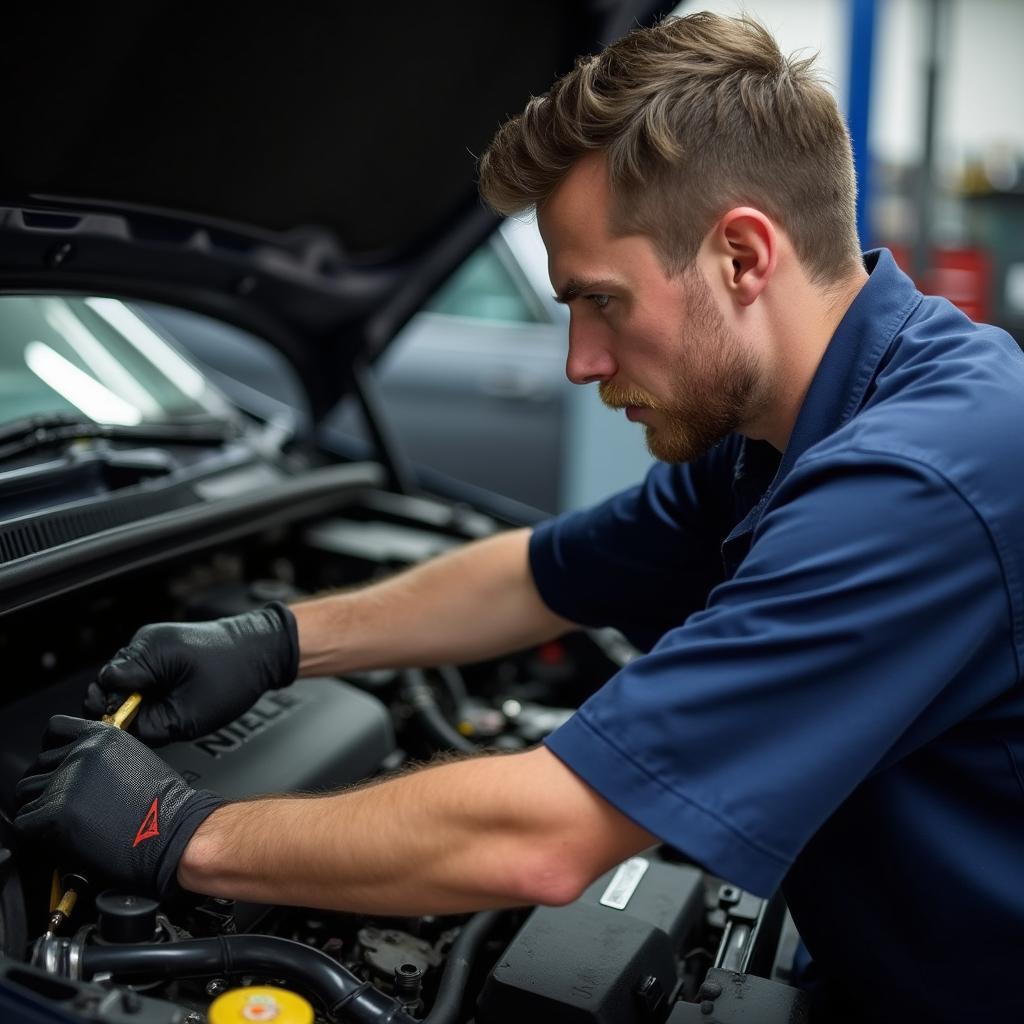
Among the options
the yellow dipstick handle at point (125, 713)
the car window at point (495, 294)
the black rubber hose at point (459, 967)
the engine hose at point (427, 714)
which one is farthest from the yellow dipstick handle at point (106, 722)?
the car window at point (495, 294)

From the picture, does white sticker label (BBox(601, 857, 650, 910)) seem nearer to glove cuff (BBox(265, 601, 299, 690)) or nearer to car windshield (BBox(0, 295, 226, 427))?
glove cuff (BBox(265, 601, 299, 690))

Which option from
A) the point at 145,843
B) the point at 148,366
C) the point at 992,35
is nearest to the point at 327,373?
the point at 148,366

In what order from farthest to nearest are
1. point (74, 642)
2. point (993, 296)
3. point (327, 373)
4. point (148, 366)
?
point (993, 296)
point (327, 373)
point (148, 366)
point (74, 642)

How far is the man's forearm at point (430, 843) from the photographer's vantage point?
87 cm

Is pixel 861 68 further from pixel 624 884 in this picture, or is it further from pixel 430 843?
pixel 430 843

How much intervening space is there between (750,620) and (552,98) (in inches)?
22.7

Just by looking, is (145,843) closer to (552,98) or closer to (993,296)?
(552,98)

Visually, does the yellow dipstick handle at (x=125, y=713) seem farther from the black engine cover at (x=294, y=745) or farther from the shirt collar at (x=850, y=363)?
the shirt collar at (x=850, y=363)

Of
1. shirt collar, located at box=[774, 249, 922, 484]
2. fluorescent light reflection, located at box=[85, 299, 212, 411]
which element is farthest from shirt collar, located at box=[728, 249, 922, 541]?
fluorescent light reflection, located at box=[85, 299, 212, 411]

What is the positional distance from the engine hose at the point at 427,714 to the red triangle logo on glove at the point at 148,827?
528mm

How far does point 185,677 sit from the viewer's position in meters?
1.24

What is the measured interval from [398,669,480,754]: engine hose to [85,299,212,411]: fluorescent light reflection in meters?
0.63

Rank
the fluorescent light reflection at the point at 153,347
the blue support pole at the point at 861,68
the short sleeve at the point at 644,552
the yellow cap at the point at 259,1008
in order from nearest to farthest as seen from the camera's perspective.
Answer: the yellow cap at the point at 259,1008, the short sleeve at the point at 644,552, the fluorescent light reflection at the point at 153,347, the blue support pole at the point at 861,68

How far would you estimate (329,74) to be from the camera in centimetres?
155
